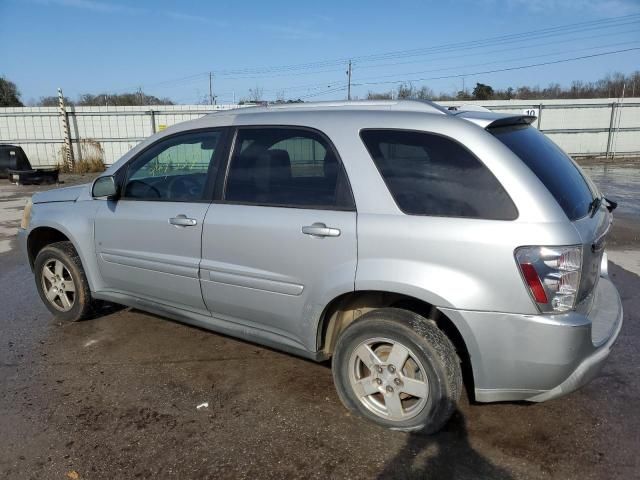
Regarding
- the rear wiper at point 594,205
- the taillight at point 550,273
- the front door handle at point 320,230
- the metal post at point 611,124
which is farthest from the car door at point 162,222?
the metal post at point 611,124

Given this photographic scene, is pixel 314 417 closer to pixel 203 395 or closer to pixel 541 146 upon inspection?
pixel 203 395

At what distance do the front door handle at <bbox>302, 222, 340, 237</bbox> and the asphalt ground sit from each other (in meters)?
1.14

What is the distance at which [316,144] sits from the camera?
120 inches

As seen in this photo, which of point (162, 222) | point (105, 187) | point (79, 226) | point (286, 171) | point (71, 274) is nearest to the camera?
point (286, 171)

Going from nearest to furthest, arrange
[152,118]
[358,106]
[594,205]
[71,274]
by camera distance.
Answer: [594,205] → [358,106] → [71,274] → [152,118]

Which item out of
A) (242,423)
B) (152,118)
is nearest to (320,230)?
(242,423)

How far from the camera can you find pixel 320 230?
2822mm

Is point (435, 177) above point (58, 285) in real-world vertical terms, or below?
above

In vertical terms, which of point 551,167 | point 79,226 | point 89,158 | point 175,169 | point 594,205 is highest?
point 551,167

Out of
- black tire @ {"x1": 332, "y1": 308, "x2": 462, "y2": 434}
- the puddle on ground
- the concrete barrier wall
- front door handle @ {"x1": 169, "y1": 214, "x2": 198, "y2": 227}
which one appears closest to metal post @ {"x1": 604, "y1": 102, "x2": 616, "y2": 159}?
the puddle on ground

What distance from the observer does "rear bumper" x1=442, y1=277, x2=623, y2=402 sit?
2.40 metres

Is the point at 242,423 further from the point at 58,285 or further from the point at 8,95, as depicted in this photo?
the point at 8,95

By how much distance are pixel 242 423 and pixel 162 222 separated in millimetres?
1505

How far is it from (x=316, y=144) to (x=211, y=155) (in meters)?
0.86
